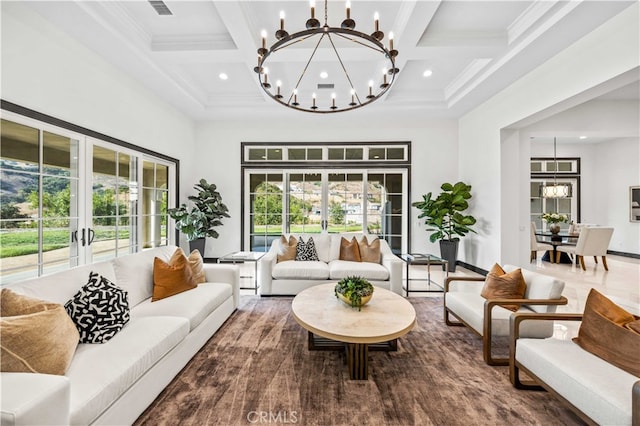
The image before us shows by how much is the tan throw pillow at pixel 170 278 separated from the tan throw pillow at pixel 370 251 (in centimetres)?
244

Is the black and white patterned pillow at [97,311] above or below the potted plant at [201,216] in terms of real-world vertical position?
below

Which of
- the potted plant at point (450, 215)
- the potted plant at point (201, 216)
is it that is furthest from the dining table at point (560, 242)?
the potted plant at point (201, 216)

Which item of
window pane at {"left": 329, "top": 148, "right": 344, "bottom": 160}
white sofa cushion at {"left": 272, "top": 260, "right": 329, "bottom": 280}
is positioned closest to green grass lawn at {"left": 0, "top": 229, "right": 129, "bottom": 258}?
white sofa cushion at {"left": 272, "top": 260, "right": 329, "bottom": 280}

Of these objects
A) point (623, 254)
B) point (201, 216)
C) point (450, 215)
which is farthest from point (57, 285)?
point (623, 254)

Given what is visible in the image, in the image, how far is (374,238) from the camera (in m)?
4.52

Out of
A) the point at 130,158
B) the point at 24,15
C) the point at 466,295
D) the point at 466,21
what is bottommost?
the point at 466,295

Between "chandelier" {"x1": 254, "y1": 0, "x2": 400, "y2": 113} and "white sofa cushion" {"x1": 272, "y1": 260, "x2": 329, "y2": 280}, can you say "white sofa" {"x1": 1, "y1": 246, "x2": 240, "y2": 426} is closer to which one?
"white sofa cushion" {"x1": 272, "y1": 260, "x2": 329, "y2": 280}

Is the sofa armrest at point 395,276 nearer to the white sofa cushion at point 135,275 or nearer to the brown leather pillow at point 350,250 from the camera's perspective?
the brown leather pillow at point 350,250

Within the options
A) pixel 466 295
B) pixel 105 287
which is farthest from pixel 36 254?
pixel 466 295

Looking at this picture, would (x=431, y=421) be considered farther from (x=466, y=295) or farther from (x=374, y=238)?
(x=374, y=238)

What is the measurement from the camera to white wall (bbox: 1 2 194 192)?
260 centimetres

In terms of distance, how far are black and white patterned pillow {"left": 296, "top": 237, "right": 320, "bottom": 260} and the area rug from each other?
164 centimetres

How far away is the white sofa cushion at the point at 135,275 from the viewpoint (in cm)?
246

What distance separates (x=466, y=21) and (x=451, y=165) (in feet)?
11.0
